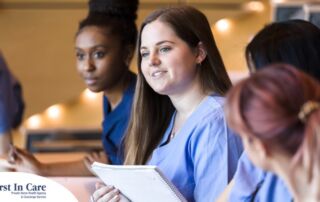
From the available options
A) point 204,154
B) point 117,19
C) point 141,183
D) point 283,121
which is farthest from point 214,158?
point 117,19

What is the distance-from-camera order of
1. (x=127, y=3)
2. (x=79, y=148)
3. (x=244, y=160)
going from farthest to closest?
1. (x=79, y=148)
2. (x=127, y=3)
3. (x=244, y=160)

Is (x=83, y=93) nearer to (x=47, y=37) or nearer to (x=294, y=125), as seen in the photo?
(x=47, y=37)

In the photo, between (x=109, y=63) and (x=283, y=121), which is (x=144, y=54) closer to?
(x=109, y=63)

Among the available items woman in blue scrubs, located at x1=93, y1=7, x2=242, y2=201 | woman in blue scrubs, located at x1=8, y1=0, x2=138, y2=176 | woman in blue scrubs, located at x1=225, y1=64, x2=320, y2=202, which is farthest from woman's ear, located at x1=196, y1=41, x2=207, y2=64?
woman in blue scrubs, located at x1=225, y1=64, x2=320, y2=202

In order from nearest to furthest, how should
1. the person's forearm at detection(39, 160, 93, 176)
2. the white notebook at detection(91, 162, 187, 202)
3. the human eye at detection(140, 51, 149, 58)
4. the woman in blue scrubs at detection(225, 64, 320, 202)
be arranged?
the woman in blue scrubs at detection(225, 64, 320, 202) → the white notebook at detection(91, 162, 187, 202) → the human eye at detection(140, 51, 149, 58) → the person's forearm at detection(39, 160, 93, 176)

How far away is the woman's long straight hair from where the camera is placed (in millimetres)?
1290

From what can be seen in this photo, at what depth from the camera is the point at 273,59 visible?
3.46ft

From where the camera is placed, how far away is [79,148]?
11.2 feet

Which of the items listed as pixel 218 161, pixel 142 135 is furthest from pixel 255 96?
pixel 142 135

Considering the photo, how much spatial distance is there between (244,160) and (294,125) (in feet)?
0.98

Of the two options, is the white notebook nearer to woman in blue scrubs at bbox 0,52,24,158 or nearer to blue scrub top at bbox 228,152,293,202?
blue scrub top at bbox 228,152,293,202

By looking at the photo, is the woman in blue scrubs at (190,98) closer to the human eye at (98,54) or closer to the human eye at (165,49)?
the human eye at (165,49)

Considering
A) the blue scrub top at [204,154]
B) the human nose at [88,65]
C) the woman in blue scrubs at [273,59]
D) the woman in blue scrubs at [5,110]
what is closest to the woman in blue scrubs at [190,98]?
the blue scrub top at [204,154]

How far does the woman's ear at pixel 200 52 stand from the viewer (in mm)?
1297
